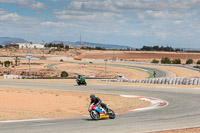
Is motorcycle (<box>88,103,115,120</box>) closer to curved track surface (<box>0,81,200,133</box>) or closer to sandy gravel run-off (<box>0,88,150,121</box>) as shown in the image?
curved track surface (<box>0,81,200,133</box>)

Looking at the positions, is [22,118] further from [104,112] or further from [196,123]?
[196,123]

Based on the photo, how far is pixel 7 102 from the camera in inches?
878

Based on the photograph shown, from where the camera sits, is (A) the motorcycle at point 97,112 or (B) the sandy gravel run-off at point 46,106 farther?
(B) the sandy gravel run-off at point 46,106

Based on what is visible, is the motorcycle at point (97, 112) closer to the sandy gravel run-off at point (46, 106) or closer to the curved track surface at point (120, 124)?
the curved track surface at point (120, 124)

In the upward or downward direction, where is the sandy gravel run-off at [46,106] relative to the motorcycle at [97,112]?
downward

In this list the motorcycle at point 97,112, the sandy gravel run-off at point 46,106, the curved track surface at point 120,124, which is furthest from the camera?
the sandy gravel run-off at point 46,106

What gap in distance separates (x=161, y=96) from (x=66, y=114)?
11.7 metres

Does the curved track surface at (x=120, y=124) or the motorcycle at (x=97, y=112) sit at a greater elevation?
the motorcycle at (x=97, y=112)

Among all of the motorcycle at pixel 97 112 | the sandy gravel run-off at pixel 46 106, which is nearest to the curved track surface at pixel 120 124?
the motorcycle at pixel 97 112

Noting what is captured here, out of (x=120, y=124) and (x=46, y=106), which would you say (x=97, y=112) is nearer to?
(x=120, y=124)

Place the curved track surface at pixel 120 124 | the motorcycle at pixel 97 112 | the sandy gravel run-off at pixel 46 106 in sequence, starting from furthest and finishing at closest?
the sandy gravel run-off at pixel 46 106, the motorcycle at pixel 97 112, the curved track surface at pixel 120 124

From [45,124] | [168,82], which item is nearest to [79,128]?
[45,124]

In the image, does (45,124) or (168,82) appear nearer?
(45,124)

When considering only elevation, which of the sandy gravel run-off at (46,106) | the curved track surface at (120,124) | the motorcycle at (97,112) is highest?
the motorcycle at (97,112)
